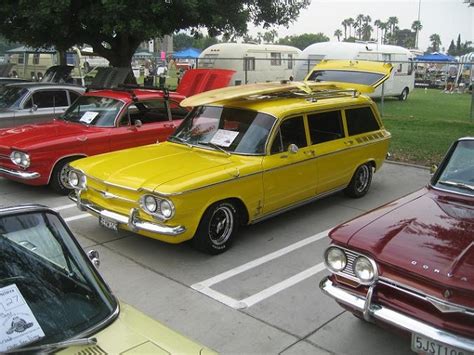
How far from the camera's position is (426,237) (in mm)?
3629

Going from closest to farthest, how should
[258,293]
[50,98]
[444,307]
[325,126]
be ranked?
1. [444,307]
2. [258,293]
3. [325,126]
4. [50,98]

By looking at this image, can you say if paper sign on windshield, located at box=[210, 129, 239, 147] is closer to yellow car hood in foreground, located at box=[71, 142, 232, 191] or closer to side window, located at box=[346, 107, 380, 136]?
yellow car hood in foreground, located at box=[71, 142, 232, 191]

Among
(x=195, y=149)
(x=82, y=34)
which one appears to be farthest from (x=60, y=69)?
(x=195, y=149)

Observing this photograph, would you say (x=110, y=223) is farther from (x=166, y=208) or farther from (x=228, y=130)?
(x=228, y=130)

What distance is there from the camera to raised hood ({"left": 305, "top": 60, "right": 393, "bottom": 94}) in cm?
877

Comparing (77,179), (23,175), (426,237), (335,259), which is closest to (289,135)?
(77,179)

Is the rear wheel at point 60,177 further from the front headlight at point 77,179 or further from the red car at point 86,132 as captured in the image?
the front headlight at point 77,179

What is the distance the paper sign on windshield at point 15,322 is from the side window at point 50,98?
8.75 m

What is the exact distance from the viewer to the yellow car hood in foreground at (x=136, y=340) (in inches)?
91.0

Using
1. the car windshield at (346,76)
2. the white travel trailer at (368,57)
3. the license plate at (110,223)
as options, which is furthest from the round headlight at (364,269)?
the white travel trailer at (368,57)

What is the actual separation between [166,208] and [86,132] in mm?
3573

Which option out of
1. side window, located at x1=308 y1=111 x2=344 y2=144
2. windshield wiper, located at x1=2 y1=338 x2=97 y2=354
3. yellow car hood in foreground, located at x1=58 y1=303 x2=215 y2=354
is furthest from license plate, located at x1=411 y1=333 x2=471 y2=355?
side window, located at x1=308 y1=111 x2=344 y2=144

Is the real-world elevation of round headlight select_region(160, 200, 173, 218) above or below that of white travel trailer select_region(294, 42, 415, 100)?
below

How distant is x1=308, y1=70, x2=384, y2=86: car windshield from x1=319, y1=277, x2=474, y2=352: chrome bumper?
608 centimetres
